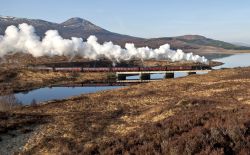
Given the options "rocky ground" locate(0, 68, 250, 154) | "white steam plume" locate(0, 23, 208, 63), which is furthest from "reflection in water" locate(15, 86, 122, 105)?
"white steam plume" locate(0, 23, 208, 63)

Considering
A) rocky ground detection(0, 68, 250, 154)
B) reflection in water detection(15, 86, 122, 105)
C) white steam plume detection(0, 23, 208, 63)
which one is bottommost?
reflection in water detection(15, 86, 122, 105)

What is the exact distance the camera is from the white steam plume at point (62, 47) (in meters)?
146

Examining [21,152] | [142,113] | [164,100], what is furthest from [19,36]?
[21,152]

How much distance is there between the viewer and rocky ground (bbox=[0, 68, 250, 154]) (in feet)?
49.6

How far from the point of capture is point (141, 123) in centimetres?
3638

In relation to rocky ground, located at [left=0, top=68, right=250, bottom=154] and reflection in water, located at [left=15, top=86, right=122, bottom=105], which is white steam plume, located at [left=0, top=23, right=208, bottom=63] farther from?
rocky ground, located at [left=0, top=68, right=250, bottom=154]

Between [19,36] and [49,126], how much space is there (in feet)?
384

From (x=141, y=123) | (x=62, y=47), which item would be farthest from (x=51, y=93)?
(x=62, y=47)

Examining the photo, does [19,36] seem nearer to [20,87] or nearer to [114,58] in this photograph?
[114,58]

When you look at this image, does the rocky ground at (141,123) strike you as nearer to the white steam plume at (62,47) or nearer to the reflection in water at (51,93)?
the reflection in water at (51,93)

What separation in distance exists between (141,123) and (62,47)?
112911 millimetres

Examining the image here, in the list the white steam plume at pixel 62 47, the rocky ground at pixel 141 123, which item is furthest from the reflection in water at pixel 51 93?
the white steam plume at pixel 62 47

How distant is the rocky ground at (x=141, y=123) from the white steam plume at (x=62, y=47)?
75.2m

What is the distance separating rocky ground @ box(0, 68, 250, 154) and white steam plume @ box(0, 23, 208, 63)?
7516 centimetres
